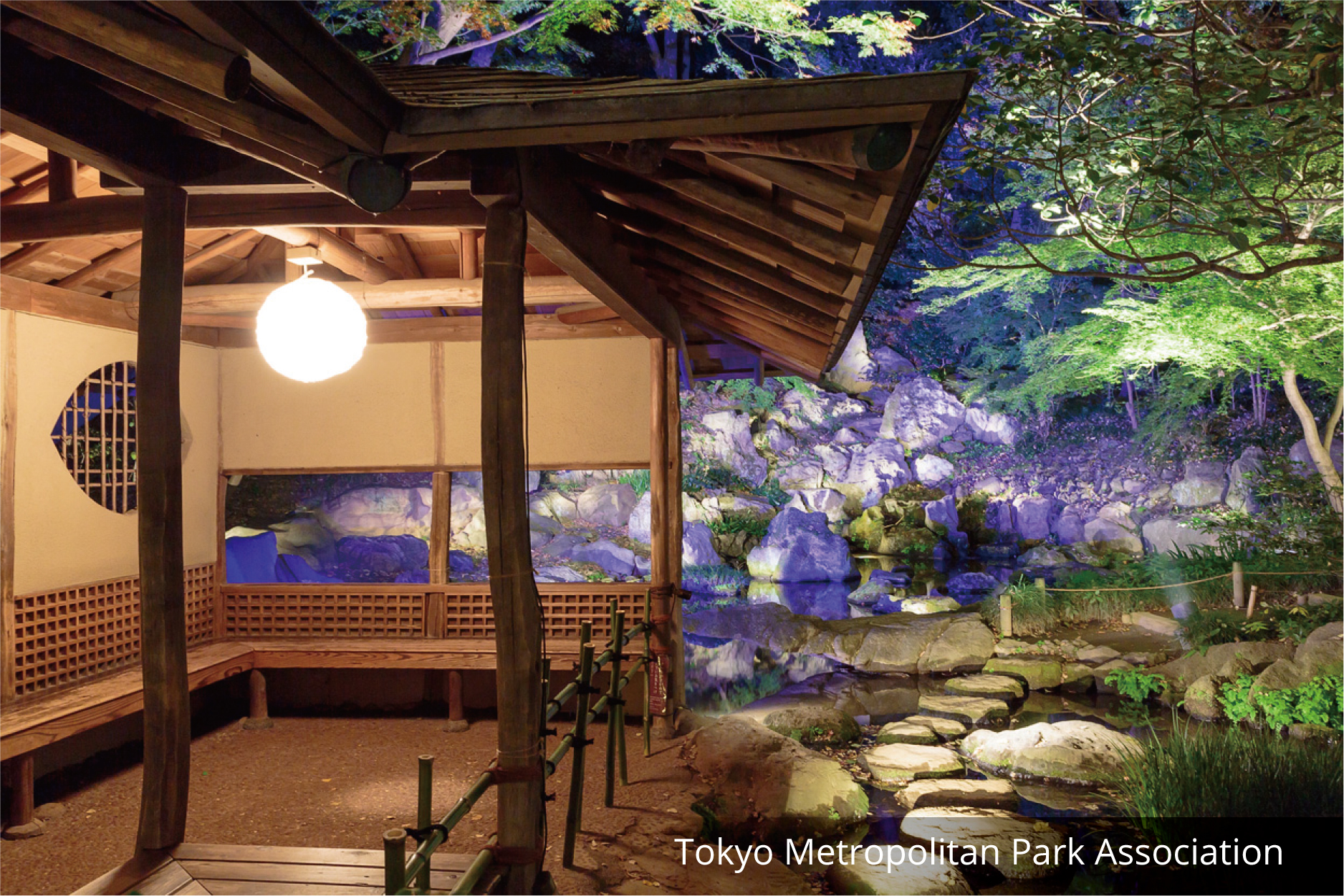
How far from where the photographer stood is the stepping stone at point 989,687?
9.13 m

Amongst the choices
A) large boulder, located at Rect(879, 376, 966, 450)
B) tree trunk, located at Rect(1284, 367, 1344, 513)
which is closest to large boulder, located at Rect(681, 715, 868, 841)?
tree trunk, located at Rect(1284, 367, 1344, 513)

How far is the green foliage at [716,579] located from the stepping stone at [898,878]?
11233 mm

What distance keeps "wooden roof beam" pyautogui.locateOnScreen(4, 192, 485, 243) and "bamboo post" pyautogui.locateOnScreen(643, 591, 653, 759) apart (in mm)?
3389

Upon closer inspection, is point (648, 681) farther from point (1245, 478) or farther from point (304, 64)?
point (1245, 478)

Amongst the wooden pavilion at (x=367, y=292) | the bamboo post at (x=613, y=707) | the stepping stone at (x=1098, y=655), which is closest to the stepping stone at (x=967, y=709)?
the stepping stone at (x=1098, y=655)

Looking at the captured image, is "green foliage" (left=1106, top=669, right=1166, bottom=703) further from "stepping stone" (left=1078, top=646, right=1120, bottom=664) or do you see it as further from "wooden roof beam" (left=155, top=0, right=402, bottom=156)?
"wooden roof beam" (left=155, top=0, right=402, bottom=156)

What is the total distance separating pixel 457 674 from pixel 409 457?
1.86m

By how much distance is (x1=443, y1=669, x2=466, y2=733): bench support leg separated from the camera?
6.62 meters

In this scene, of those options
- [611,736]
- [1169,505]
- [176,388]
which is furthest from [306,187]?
[1169,505]

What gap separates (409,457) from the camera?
712 centimetres

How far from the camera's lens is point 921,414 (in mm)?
21031

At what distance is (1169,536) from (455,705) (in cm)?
1456

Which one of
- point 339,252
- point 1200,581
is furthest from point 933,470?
point 339,252

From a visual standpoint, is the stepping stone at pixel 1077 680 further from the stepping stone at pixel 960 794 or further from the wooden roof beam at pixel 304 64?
the wooden roof beam at pixel 304 64
